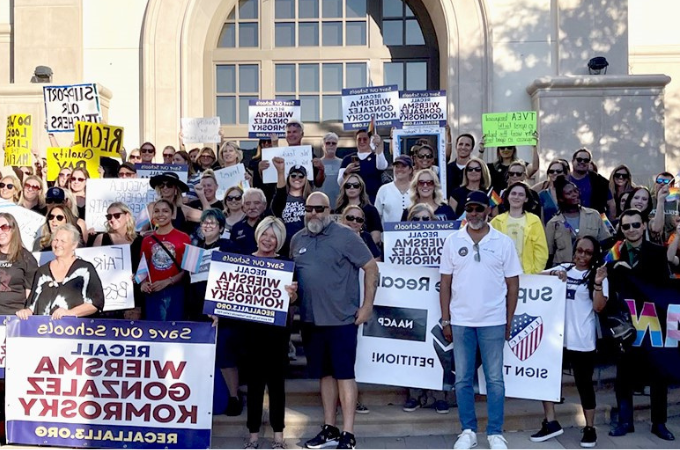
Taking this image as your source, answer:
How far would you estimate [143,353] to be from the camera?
752 cm

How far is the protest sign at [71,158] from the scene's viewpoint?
36.2ft

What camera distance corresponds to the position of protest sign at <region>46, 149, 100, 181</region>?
36.2 ft

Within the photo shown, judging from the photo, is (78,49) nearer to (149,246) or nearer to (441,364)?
→ (149,246)

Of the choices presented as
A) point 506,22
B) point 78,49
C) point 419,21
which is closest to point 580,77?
point 506,22

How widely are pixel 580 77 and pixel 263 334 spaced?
339 inches

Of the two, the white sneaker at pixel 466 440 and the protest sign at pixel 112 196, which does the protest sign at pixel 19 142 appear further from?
the white sneaker at pixel 466 440

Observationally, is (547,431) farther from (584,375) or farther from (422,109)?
(422,109)

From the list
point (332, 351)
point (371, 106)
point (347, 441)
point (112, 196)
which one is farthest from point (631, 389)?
point (112, 196)

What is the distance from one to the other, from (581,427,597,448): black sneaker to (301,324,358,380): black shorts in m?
2.17

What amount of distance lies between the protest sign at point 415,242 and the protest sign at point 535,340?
872mm

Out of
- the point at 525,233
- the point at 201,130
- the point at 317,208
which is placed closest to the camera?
the point at 317,208

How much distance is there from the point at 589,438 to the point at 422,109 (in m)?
5.56

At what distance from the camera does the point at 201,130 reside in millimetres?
12477

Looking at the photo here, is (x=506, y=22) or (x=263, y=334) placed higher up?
(x=506, y=22)
